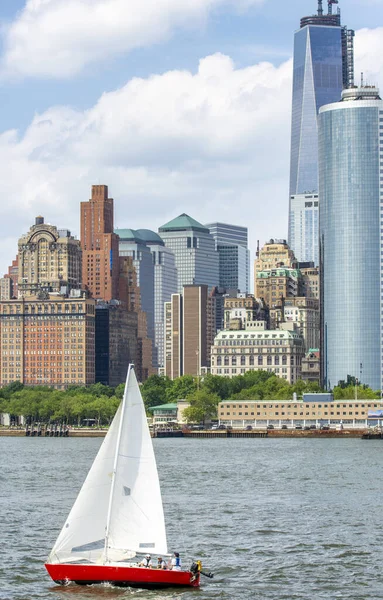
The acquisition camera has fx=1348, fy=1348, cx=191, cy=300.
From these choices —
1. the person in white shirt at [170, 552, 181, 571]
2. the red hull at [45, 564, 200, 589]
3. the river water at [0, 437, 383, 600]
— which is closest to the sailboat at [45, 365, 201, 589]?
the red hull at [45, 564, 200, 589]

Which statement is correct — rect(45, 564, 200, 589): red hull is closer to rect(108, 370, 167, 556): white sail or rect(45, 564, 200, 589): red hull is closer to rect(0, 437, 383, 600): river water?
rect(0, 437, 383, 600): river water

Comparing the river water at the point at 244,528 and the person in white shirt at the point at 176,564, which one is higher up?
the person in white shirt at the point at 176,564

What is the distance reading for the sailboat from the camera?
66.8 m

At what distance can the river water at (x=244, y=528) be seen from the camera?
69.4 metres

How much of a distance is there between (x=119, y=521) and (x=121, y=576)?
8.84 feet

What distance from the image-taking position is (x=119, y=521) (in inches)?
2640

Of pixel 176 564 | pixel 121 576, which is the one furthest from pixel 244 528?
pixel 121 576

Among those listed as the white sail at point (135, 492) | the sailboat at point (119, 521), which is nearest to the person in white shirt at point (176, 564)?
the sailboat at point (119, 521)

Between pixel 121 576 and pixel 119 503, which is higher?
pixel 119 503

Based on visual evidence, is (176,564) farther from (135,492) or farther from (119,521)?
(135,492)

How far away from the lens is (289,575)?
73.1 metres

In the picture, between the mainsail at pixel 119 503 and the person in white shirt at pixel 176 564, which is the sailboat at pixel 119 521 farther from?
the person in white shirt at pixel 176 564

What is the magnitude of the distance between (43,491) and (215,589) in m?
53.2

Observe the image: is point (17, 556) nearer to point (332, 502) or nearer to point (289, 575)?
point (289, 575)
